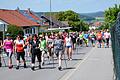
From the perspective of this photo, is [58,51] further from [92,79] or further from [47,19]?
[47,19]

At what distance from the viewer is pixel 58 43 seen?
18844 mm

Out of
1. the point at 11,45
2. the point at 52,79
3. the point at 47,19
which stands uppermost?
the point at 47,19

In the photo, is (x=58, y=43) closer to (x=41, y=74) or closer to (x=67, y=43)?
(x=41, y=74)

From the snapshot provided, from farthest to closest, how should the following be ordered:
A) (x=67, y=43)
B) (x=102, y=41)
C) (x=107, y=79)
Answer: (x=102, y=41)
(x=67, y=43)
(x=107, y=79)

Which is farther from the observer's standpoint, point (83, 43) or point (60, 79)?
point (83, 43)

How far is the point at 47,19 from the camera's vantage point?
339 ft

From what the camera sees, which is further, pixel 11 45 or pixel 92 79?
pixel 11 45

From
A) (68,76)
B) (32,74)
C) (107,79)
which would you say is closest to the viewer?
(107,79)

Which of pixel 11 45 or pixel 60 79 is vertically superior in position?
pixel 11 45

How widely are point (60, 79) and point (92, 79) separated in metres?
1.13

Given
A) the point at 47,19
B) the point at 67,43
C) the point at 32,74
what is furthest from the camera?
the point at 47,19

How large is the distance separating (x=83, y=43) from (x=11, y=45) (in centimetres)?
2717

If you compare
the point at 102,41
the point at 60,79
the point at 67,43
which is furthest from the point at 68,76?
the point at 102,41

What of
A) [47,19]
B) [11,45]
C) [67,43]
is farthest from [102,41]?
[47,19]
